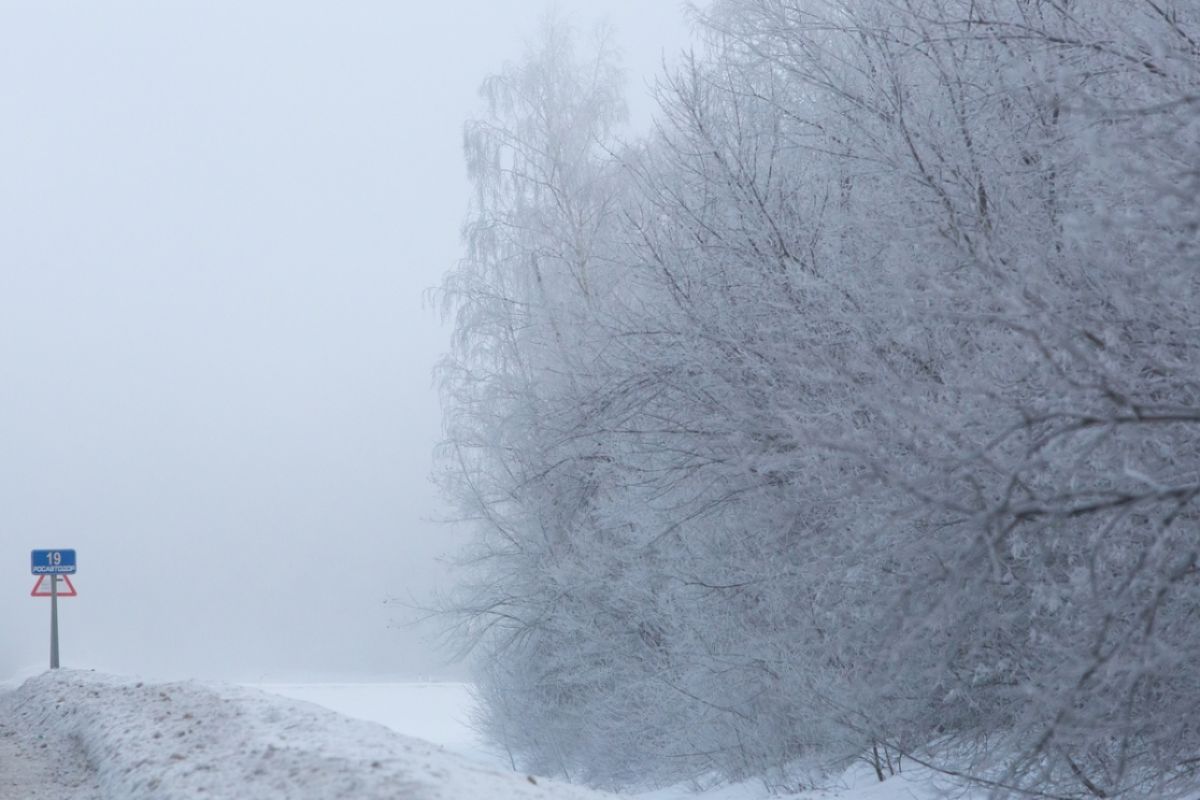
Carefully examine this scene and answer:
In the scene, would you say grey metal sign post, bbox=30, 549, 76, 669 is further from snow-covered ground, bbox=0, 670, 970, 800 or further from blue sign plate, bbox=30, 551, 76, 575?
snow-covered ground, bbox=0, 670, 970, 800

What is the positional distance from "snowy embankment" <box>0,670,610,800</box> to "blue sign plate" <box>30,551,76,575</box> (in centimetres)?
1085

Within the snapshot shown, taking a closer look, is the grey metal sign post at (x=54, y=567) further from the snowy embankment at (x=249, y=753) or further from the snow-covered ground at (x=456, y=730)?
the snowy embankment at (x=249, y=753)

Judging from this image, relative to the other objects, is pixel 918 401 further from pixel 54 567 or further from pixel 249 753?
pixel 54 567

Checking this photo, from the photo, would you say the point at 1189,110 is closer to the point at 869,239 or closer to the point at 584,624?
the point at 869,239

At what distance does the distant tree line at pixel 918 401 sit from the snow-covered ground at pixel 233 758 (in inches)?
29.3

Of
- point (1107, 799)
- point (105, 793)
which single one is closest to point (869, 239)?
point (1107, 799)

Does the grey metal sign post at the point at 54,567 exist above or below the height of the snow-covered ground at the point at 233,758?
above

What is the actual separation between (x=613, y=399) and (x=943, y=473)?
3822 mm

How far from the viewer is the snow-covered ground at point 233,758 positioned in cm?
511

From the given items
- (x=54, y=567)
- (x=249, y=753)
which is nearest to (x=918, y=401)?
(x=249, y=753)

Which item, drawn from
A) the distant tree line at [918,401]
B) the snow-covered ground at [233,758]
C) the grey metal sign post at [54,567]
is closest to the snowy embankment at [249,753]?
the snow-covered ground at [233,758]

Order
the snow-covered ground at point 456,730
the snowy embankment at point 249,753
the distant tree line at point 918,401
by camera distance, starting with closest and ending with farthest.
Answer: the distant tree line at point 918,401, the snowy embankment at point 249,753, the snow-covered ground at point 456,730

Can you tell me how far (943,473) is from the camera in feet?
11.0

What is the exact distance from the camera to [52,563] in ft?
67.1
